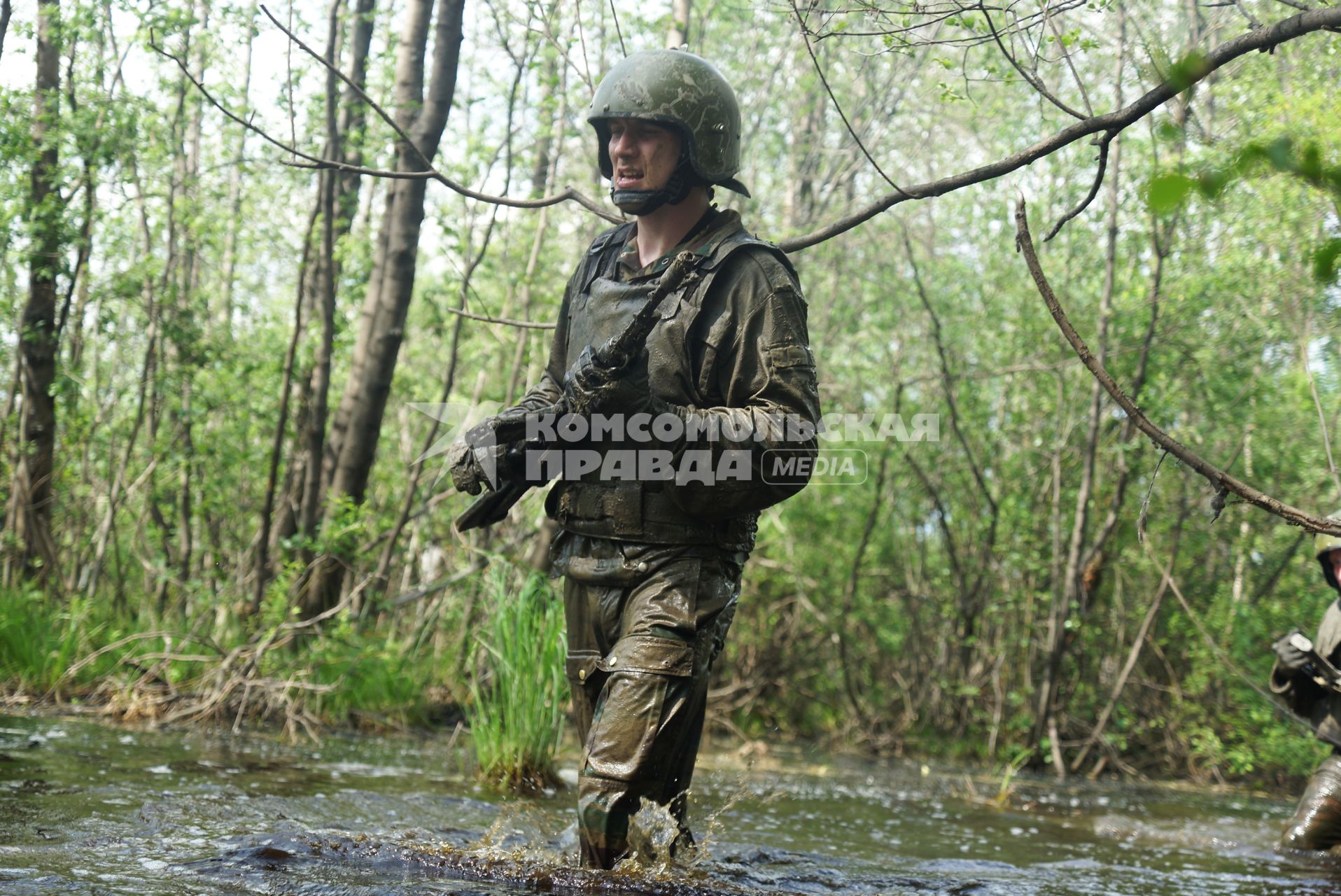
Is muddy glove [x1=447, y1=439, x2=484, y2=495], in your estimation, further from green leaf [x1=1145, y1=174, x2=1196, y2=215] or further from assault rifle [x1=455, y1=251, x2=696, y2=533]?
green leaf [x1=1145, y1=174, x2=1196, y2=215]

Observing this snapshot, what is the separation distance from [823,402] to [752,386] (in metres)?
7.28

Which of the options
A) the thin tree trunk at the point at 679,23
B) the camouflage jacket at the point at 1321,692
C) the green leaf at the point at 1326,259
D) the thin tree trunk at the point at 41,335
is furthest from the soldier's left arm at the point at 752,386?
the thin tree trunk at the point at 41,335

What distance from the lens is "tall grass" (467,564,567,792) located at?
17.5 feet

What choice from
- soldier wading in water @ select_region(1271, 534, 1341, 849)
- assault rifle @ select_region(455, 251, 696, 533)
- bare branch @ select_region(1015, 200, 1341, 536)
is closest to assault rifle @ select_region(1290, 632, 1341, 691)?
soldier wading in water @ select_region(1271, 534, 1341, 849)

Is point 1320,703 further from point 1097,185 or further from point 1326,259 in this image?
point 1326,259

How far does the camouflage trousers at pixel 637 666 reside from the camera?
3.01m

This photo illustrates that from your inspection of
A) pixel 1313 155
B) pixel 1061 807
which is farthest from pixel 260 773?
pixel 1313 155

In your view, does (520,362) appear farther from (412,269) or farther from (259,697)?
(259,697)

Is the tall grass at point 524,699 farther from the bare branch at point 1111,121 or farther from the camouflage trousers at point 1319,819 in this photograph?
the camouflage trousers at point 1319,819

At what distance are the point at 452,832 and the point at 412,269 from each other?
448 centimetres

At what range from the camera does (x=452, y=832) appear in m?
4.08

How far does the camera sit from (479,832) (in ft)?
13.8

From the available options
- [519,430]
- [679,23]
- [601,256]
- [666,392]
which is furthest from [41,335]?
[666,392]

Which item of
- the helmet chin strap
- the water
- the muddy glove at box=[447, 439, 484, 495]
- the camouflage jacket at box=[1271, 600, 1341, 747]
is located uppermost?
the helmet chin strap
